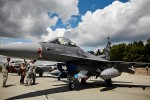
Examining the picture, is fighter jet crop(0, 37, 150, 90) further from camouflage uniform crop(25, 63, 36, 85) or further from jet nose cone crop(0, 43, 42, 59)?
camouflage uniform crop(25, 63, 36, 85)

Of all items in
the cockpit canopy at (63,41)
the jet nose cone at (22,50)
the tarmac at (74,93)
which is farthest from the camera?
the cockpit canopy at (63,41)

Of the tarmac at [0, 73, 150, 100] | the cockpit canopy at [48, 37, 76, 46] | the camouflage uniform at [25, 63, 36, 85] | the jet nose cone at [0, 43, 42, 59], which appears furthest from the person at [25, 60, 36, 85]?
the jet nose cone at [0, 43, 42, 59]

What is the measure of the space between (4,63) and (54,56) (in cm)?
478

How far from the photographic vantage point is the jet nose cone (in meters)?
7.21

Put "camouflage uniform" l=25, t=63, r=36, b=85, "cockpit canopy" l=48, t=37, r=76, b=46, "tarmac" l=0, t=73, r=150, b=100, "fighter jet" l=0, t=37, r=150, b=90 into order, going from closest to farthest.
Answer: "fighter jet" l=0, t=37, r=150, b=90, "tarmac" l=0, t=73, r=150, b=100, "cockpit canopy" l=48, t=37, r=76, b=46, "camouflage uniform" l=25, t=63, r=36, b=85

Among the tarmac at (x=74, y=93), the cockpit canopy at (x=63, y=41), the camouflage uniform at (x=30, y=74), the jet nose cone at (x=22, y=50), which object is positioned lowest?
the tarmac at (x=74, y=93)

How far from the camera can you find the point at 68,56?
35.4 ft

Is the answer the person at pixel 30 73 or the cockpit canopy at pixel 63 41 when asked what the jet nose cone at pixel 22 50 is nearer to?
the cockpit canopy at pixel 63 41

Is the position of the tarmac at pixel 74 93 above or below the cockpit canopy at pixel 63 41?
below

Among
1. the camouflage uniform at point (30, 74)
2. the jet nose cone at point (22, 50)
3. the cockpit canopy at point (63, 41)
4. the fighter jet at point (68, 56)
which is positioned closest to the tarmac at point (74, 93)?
the fighter jet at point (68, 56)

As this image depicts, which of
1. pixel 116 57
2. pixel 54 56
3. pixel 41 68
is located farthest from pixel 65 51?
pixel 116 57

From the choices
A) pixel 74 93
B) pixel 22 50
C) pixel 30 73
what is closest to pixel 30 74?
pixel 30 73

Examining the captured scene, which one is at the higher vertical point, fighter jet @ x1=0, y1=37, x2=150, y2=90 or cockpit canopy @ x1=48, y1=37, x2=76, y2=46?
cockpit canopy @ x1=48, y1=37, x2=76, y2=46

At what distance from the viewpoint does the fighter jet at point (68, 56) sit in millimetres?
7859
